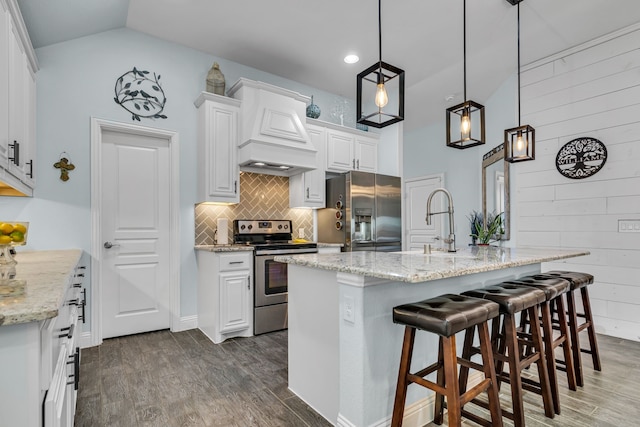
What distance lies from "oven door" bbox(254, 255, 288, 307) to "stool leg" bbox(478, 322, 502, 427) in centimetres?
227

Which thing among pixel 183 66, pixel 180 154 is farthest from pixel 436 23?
pixel 180 154

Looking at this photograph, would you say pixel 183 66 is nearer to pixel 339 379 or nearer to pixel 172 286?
pixel 172 286

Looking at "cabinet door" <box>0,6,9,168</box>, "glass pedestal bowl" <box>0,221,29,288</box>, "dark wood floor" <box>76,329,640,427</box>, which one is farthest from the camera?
"dark wood floor" <box>76,329,640,427</box>

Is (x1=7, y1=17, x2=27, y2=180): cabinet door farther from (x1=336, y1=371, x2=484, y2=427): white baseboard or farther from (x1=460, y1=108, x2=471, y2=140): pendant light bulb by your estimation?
(x1=460, y1=108, x2=471, y2=140): pendant light bulb

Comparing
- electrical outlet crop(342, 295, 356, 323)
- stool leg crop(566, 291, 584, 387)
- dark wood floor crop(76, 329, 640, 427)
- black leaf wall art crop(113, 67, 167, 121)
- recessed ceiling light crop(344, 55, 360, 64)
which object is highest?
recessed ceiling light crop(344, 55, 360, 64)

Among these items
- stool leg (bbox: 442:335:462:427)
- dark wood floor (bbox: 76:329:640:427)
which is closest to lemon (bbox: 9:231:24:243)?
dark wood floor (bbox: 76:329:640:427)

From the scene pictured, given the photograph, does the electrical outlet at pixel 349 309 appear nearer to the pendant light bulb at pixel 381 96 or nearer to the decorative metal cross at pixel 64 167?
the pendant light bulb at pixel 381 96

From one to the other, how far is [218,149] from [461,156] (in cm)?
410

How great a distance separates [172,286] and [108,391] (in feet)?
4.49

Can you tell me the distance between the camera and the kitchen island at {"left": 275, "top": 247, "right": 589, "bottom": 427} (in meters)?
1.68

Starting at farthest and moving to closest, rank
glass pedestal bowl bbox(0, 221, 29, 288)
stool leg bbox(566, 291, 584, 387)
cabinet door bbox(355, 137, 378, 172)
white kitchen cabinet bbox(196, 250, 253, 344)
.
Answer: cabinet door bbox(355, 137, 378, 172) → white kitchen cabinet bbox(196, 250, 253, 344) → stool leg bbox(566, 291, 584, 387) → glass pedestal bowl bbox(0, 221, 29, 288)

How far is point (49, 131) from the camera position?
300 cm

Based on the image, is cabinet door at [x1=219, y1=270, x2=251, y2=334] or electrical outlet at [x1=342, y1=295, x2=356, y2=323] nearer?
electrical outlet at [x1=342, y1=295, x2=356, y2=323]

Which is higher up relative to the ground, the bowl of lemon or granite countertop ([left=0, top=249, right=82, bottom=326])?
the bowl of lemon
